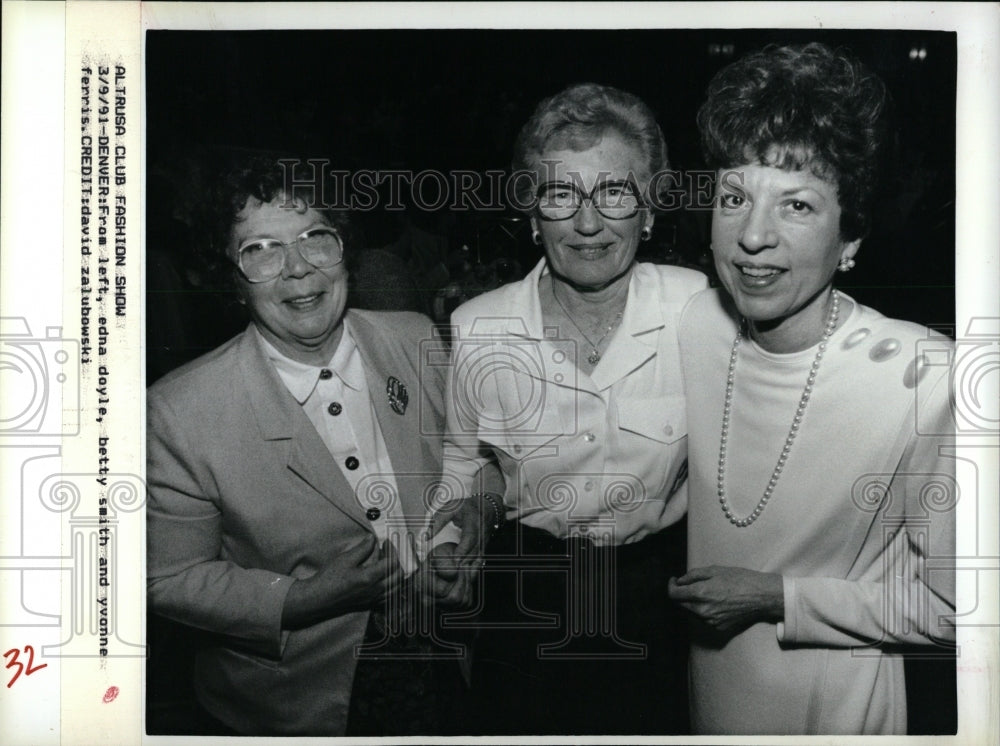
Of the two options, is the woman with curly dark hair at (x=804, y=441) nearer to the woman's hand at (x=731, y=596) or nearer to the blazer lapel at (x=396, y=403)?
the woman's hand at (x=731, y=596)

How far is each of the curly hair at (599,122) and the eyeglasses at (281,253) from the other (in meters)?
0.48

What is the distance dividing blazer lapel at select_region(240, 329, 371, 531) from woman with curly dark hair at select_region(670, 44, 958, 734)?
0.73 metres

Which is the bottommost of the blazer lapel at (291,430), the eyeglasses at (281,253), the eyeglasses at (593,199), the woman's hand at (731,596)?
the woman's hand at (731,596)

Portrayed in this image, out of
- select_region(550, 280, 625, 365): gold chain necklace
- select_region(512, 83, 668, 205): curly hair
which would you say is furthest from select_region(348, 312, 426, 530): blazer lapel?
select_region(512, 83, 668, 205): curly hair

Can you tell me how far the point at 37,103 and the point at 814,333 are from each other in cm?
170

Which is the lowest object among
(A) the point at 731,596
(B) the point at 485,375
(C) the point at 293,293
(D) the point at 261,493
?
(A) the point at 731,596

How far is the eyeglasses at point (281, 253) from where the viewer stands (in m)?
2.38

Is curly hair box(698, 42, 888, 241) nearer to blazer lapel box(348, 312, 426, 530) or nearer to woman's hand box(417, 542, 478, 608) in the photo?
blazer lapel box(348, 312, 426, 530)

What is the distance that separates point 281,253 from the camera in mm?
2375

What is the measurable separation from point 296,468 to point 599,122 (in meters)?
0.95

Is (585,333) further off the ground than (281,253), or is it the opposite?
(281,253)

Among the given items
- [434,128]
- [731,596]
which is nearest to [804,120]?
[434,128]

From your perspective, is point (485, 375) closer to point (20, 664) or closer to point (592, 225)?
point (592, 225)

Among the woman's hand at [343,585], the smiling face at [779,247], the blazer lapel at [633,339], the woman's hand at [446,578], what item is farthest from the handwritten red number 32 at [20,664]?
the smiling face at [779,247]
